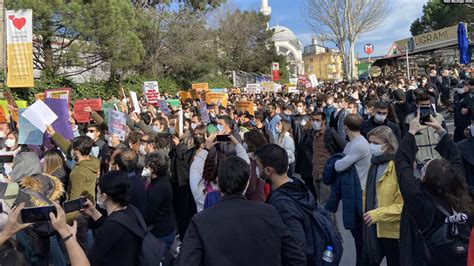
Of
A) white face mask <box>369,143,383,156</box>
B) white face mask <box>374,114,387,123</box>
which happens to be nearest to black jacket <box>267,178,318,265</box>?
white face mask <box>369,143,383,156</box>

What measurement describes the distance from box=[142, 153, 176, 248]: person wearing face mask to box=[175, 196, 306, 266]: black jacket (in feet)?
6.15

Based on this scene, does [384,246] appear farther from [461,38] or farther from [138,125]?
[461,38]

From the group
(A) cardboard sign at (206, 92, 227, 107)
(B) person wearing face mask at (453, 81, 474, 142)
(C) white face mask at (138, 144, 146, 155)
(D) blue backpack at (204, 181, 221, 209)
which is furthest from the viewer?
(A) cardboard sign at (206, 92, 227, 107)

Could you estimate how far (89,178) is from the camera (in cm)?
512

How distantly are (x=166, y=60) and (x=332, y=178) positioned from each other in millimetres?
31765

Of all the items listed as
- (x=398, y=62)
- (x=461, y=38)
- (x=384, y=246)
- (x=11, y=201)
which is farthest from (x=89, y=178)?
(x=398, y=62)

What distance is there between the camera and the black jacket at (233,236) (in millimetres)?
2732

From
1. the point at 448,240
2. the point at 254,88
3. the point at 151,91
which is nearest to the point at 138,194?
the point at 448,240

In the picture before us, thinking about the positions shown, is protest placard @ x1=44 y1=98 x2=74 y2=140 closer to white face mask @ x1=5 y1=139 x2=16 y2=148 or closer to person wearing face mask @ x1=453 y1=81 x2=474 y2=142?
white face mask @ x1=5 y1=139 x2=16 y2=148

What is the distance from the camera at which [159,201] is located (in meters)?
4.66

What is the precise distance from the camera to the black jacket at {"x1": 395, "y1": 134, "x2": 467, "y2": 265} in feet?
10.4

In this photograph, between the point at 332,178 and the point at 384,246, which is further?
the point at 332,178

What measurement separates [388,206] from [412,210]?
728mm

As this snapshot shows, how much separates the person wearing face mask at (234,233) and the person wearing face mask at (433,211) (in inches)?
37.0
